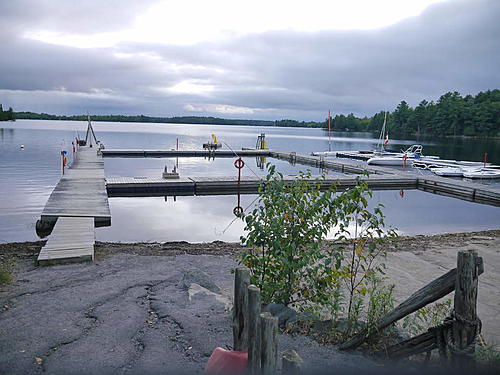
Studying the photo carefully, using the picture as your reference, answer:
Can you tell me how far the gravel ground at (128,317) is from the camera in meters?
3.95

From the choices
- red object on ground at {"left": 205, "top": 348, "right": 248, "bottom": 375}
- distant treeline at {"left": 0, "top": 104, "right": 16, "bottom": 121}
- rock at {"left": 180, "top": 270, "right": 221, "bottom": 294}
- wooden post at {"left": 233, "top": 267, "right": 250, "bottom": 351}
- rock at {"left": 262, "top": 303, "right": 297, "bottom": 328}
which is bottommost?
rock at {"left": 180, "top": 270, "right": 221, "bottom": 294}

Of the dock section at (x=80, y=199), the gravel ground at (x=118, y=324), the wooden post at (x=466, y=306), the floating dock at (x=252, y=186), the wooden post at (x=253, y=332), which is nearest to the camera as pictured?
the wooden post at (x=253, y=332)

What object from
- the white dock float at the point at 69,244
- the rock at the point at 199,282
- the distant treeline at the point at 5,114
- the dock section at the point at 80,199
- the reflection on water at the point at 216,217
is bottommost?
the reflection on water at the point at 216,217

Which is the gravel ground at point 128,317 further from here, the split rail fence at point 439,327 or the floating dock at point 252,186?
the floating dock at point 252,186

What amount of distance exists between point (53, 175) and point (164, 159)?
15689mm

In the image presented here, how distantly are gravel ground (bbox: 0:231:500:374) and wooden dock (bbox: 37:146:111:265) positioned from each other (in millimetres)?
338

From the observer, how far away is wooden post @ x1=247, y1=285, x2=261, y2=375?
2.43 m

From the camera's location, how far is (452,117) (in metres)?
102

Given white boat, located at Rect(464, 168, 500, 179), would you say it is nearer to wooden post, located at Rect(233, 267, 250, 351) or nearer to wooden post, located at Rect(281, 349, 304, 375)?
wooden post, located at Rect(233, 267, 250, 351)

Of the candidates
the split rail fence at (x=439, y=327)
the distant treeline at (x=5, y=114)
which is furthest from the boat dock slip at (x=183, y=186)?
the distant treeline at (x=5, y=114)

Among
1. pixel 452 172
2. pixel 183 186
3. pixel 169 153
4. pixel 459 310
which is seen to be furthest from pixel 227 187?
pixel 169 153

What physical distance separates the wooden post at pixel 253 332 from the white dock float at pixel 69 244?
18.6ft

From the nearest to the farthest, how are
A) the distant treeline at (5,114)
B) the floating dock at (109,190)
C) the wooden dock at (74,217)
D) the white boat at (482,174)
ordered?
the wooden dock at (74,217) < the floating dock at (109,190) < the white boat at (482,174) < the distant treeline at (5,114)

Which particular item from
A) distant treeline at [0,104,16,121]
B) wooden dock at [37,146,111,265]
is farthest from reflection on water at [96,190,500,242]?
distant treeline at [0,104,16,121]
